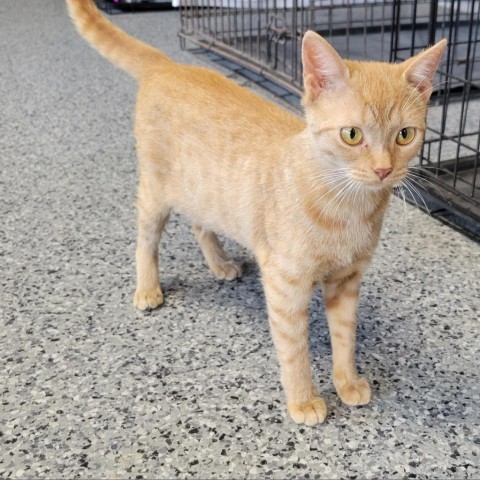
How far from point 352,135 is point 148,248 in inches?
25.1

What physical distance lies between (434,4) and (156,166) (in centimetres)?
89

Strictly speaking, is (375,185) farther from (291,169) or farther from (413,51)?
(413,51)

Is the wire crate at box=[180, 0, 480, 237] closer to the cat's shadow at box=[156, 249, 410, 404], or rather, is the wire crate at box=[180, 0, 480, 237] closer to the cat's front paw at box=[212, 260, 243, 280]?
the cat's shadow at box=[156, 249, 410, 404]

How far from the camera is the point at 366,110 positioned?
3.19 feet

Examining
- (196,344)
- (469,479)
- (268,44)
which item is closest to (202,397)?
(196,344)

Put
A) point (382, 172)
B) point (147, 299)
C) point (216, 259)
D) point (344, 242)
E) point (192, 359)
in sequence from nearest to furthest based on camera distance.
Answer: point (382, 172) < point (344, 242) < point (192, 359) < point (147, 299) < point (216, 259)

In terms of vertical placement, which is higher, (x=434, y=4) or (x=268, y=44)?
(x=434, y=4)

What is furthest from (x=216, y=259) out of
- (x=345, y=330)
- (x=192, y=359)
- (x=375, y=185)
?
(x=375, y=185)

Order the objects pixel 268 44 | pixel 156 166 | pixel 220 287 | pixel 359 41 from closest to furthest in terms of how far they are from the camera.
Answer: pixel 156 166 → pixel 220 287 → pixel 268 44 → pixel 359 41

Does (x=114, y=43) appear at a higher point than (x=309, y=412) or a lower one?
higher

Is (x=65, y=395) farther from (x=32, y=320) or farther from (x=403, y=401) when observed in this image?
(x=403, y=401)

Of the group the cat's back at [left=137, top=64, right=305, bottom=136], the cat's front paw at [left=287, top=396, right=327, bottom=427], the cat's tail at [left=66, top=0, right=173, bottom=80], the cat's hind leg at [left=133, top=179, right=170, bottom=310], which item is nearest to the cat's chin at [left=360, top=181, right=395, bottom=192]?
the cat's back at [left=137, top=64, right=305, bottom=136]

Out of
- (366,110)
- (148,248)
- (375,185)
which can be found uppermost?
(366,110)

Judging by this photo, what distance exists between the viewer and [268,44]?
2.88 metres
